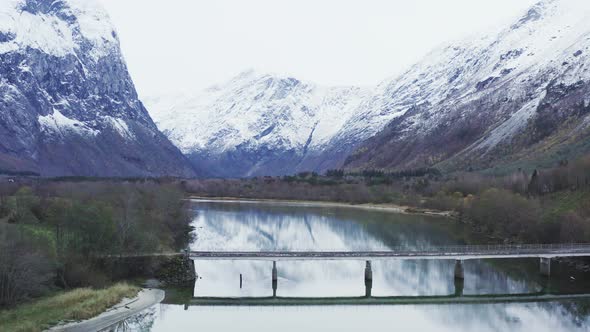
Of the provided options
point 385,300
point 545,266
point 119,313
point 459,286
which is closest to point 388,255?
point 459,286

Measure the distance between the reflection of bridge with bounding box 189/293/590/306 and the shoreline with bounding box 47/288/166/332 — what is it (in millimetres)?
4202

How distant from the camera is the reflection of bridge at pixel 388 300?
69.0m

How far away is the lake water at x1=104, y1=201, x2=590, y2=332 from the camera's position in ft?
202

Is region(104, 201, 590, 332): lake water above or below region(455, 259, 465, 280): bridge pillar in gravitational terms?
below

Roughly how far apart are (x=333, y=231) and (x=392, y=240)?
65.7ft

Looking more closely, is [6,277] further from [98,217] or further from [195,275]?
[195,275]

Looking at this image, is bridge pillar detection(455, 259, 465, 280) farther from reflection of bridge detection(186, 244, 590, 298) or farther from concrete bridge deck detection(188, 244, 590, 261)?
concrete bridge deck detection(188, 244, 590, 261)

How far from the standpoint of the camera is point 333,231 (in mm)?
135125

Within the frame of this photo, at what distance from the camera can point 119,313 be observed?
60625mm

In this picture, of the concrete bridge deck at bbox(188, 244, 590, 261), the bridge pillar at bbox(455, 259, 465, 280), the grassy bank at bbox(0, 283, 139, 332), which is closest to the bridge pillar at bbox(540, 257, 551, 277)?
the concrete bridge deck at bbox(188, 244, 590, 261)

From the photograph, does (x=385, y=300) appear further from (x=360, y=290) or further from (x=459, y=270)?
(x=459, y=270)

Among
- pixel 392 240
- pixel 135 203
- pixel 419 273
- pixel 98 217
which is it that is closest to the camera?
pixel 98 217

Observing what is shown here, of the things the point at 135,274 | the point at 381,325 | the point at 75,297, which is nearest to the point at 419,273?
the point at 381,325

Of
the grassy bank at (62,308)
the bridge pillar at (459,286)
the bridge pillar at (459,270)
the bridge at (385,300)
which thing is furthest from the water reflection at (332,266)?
the grassy bank at (62,308)
